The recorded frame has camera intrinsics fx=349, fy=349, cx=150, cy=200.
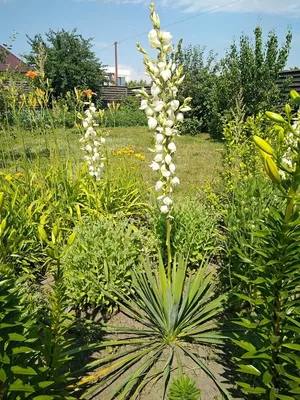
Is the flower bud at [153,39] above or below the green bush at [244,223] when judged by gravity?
above

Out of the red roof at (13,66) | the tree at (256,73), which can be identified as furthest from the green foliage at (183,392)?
the tree at (256,73)

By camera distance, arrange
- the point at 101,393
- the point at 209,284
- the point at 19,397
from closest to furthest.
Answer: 1. the point at 19,397
2. the point at 101,393
3. the point at 209,284

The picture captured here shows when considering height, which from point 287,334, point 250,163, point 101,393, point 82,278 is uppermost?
point 250,163

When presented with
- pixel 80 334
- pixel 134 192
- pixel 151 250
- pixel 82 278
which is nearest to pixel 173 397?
pixel 80 334

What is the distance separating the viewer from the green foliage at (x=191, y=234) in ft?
10.3

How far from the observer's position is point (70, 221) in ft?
12.4

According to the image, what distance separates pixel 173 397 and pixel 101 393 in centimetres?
57

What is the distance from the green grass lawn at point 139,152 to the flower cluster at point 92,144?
349mm

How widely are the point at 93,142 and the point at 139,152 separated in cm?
488

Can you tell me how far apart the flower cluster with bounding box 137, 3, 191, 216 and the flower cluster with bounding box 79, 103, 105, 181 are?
156 cm

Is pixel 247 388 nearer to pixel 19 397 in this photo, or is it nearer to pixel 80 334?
pixel 19 397

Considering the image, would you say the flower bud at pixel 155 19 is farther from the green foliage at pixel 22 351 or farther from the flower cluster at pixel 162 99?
the green foliage at pixel 22 351

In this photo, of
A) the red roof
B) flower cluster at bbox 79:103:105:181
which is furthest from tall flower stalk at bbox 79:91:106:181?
the red roof

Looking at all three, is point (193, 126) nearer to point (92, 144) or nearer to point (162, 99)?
point (92, 144)
